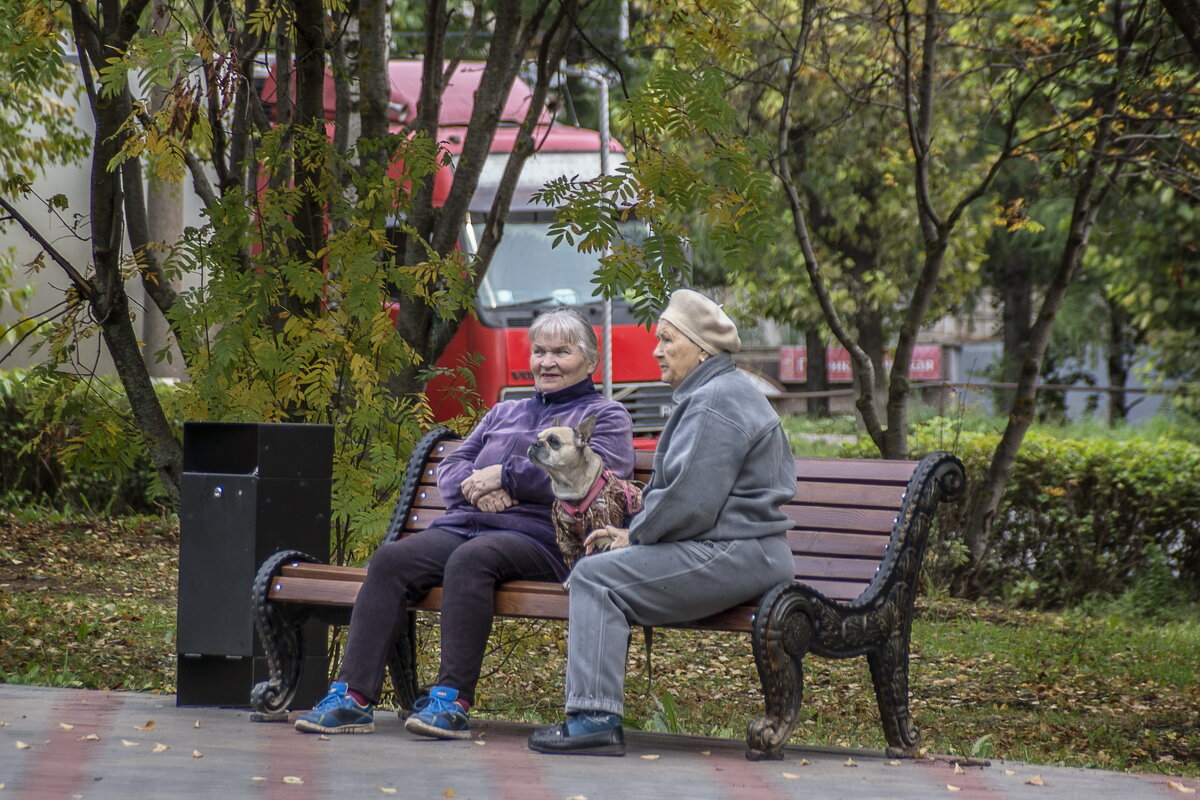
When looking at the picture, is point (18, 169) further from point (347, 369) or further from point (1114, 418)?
point (1114, 418)

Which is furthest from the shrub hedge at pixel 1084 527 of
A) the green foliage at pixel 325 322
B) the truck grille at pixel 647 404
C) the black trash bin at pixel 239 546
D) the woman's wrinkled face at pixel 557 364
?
the black trash bin at pixel 239 546

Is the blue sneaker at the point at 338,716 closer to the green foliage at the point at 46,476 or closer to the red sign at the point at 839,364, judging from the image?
the green foliage at the point at 46,476

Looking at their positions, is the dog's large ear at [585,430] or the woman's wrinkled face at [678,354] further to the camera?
the dog's large ear at [585,430]

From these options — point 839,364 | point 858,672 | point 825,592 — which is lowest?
point 858,672

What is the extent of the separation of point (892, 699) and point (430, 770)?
5.01 ft

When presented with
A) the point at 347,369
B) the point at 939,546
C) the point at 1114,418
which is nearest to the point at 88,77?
the point at 347,369

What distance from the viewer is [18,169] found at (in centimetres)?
1277

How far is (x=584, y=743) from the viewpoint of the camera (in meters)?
4.31

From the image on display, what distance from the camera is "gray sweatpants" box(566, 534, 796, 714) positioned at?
14.1 ft

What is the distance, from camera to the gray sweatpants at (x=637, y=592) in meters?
4.30

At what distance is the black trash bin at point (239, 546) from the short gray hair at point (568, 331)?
89cm

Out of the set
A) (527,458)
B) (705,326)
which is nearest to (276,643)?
(527,458)

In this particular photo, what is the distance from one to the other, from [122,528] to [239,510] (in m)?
8.57

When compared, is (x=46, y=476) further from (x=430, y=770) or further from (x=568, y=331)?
(x=430, y=770)
